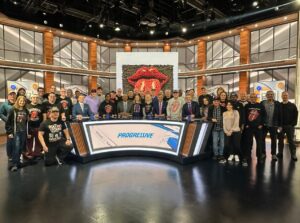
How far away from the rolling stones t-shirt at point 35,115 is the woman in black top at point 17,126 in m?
0.32

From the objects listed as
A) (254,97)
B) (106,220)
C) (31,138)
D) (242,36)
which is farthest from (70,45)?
(106,220)

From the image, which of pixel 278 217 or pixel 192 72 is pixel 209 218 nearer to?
pixel 278 217

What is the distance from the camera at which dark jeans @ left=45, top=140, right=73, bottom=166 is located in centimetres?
Result: 502

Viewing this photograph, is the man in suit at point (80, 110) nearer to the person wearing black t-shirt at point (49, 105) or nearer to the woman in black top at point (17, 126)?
the person wearing black t-shirt at point (49, 105)

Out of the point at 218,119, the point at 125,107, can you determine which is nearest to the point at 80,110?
the point at 125,107

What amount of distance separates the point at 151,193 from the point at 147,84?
8100 mm

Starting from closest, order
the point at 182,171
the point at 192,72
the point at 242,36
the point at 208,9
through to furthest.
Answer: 1. the point at 182,171
2. the point at 208,9
3. the point at 242,36
4. the point at 192,72

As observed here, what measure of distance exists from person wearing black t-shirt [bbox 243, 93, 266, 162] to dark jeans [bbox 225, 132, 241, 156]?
242mm

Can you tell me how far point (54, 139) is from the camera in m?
5.03

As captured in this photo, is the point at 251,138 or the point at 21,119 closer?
the point at 21,119

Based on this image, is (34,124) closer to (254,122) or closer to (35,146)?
(35,146)

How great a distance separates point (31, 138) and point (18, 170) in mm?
958

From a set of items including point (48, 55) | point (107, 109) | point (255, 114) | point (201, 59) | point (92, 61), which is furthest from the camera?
point (92, 61)

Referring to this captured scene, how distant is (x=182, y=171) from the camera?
4.66 meters
